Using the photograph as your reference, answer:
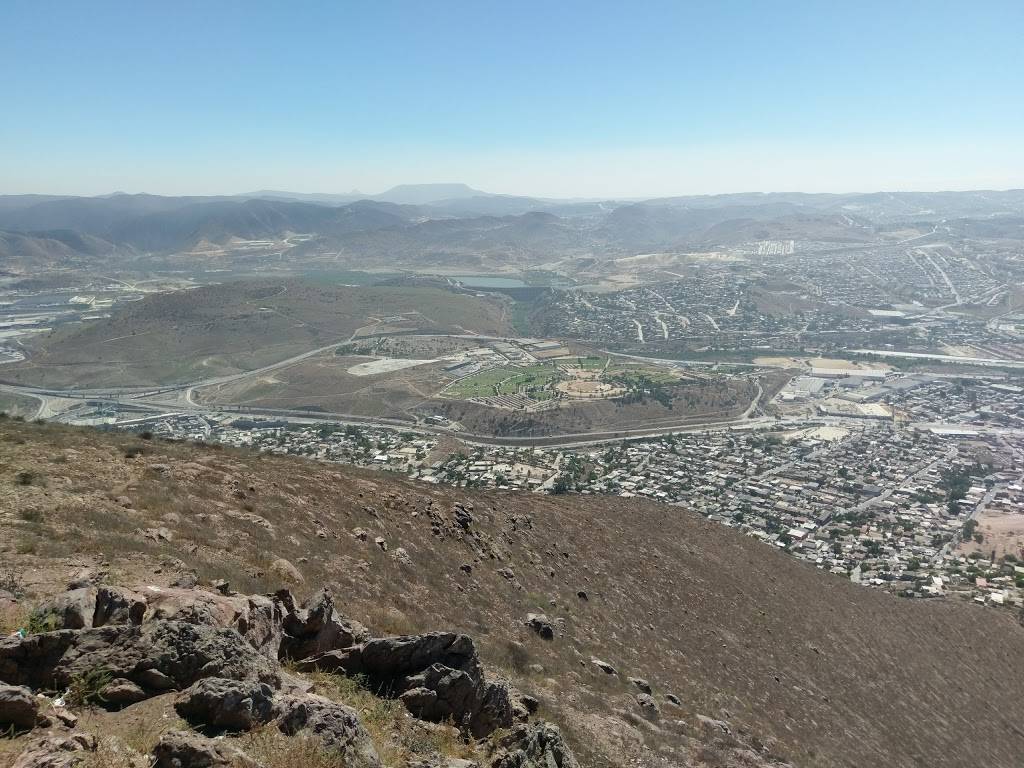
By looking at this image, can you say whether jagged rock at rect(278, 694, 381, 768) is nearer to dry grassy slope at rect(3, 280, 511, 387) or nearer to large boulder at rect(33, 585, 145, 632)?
large boulder at rect(33, 585, 145, 632)

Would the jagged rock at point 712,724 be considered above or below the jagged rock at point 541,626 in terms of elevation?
below

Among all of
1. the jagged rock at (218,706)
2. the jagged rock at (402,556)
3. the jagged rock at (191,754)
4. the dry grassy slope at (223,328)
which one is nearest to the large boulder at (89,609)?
the jagged rock at (218,706)

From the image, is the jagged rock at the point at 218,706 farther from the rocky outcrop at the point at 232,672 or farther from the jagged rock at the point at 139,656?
the jagged rock at the point at 139,656

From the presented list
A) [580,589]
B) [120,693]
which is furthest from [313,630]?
[580,589]

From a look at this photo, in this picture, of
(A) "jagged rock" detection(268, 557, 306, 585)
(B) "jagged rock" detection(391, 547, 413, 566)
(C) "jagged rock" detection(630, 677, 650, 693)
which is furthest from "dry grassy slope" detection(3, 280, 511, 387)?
(C) "jagged rock" detection(630, 677, 650, 693)

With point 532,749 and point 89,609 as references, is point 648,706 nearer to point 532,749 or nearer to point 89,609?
point 532,749

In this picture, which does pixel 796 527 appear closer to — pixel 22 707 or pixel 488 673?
pixel 488 673
